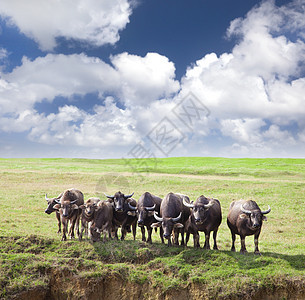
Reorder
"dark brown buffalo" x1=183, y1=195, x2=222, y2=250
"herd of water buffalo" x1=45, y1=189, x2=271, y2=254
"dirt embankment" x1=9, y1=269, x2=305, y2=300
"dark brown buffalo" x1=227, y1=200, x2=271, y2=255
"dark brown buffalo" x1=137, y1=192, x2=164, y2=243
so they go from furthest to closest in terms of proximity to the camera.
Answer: "dark brown buffalo" x1=137, y1=192, x2=164, y2=243
"herd of water buffalo" x1=45, y1=189, x2=271, y2=254
"dark brown buffalo" x1=183, y1=195, x2=222, y2=250
"dark brown buffalo" x1=227, y1=200, x2=271, y2=255
"dirt embankment" x1=9, y1=269, x2=305, y2=300

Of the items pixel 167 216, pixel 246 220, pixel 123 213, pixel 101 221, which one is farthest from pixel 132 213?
pixel 246 220

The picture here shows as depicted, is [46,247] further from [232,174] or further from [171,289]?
[232,174]

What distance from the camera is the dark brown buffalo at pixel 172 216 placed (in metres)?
12.3

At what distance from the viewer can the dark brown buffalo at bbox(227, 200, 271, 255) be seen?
11871 mm

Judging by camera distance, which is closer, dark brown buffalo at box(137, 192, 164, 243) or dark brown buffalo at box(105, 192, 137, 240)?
dark brown buffalo at box(137, 192, 164, 243)

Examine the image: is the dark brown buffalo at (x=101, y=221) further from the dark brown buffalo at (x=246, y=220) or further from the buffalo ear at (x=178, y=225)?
the dark brown buffalo at (x=246, y=220)

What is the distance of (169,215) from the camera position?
12.8 meters

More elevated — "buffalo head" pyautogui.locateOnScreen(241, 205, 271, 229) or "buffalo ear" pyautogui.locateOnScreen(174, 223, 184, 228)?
"buffalo head" pyautogui.locateOnScreen(241, 205, 271, 229)

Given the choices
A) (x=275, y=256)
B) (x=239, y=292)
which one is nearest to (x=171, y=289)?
(x=239, y=292)

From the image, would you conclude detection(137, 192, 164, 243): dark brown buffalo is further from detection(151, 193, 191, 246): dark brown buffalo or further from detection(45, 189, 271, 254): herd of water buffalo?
detection(151, 193, 191, 246): dark brown buffalo

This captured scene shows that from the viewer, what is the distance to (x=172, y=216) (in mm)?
12836

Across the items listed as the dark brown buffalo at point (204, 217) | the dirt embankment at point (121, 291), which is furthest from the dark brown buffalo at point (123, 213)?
the dirt embankment at point (121, 291)

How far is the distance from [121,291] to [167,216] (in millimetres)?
3250

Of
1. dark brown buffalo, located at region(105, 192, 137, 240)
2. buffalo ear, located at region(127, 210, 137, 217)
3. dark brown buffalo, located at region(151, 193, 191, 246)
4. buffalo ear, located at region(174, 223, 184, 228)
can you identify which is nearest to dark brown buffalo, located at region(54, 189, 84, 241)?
dark brown buffalo, located at region(105, 192, 137, 240)
